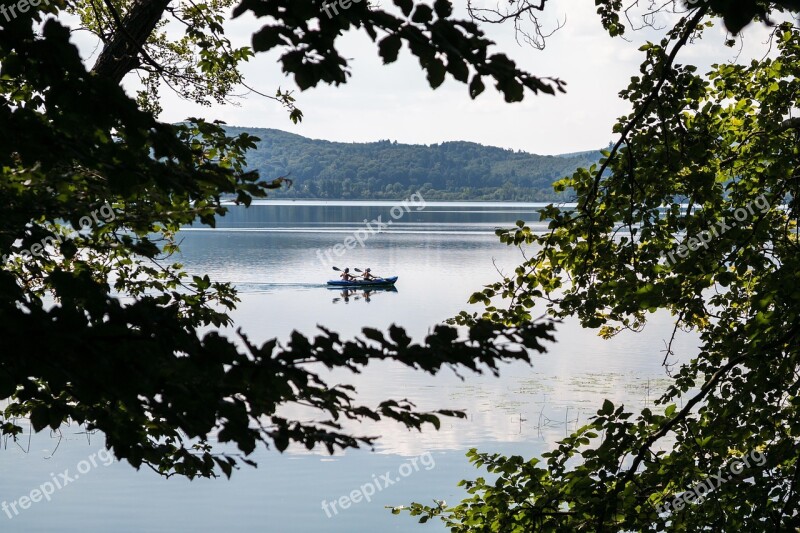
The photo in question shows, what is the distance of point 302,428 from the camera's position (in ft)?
8.72

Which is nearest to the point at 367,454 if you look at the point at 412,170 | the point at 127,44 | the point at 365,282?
the point at 127,44

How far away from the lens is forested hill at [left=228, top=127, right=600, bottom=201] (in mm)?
167125

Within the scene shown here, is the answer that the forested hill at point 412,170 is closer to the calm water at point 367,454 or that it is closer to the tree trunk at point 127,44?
the calm water at point 367,454

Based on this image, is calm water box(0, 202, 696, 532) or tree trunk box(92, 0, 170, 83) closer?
tree trunk box(92, 0, 170, 83)

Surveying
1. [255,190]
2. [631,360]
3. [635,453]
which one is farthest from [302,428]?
[631,360]

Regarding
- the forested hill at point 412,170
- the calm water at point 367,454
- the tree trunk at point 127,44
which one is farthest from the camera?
the forested hill at point 412,170

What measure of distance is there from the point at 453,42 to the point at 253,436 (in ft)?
3.97

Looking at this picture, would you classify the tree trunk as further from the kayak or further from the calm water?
the kayak

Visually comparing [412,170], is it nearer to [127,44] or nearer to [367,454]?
[367,454]

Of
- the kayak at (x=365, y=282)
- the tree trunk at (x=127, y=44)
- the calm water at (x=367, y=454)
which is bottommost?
the calm water at (x=367, y=454)

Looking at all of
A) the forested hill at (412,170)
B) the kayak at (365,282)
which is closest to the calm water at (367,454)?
the kayak at (365,282)

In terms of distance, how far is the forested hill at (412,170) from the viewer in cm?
16712

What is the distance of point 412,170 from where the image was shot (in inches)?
Answer: 6900

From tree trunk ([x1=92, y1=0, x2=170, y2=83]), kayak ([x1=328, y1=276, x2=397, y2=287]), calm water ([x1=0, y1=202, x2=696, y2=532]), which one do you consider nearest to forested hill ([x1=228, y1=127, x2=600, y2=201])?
Answer: kayak ([x1=328, y1=276, x2=397, y2=287])
